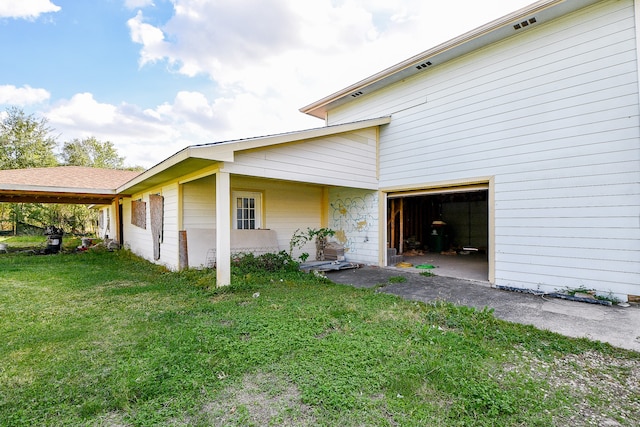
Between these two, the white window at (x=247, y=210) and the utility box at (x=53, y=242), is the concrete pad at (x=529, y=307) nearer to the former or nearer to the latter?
the white window at (x=247, y=210)

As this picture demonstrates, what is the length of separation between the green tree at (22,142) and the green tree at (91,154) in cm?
792

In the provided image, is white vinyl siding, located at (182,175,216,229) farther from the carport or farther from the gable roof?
the gable roof

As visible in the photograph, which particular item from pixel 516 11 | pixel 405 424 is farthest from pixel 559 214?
pixel 405 424

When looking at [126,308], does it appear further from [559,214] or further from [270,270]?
[559,214]

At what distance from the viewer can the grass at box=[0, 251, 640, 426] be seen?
78.4 inches

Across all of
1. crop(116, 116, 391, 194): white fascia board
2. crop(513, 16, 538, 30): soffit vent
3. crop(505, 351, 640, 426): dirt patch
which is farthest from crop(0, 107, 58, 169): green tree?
crop(505, 351, 640, 426): dirt patch

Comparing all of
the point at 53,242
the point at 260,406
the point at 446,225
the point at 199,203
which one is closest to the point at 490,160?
the point at 260,406

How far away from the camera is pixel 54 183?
998 cm

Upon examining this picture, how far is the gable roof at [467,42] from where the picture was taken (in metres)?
4.81

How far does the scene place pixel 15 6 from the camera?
28.2ft

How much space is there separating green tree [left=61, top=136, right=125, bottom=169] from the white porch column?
32.3 meters

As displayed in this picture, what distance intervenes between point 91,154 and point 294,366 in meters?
38.3

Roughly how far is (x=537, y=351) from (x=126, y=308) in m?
5.25

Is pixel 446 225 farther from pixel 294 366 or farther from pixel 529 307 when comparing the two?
pixel 294 366
